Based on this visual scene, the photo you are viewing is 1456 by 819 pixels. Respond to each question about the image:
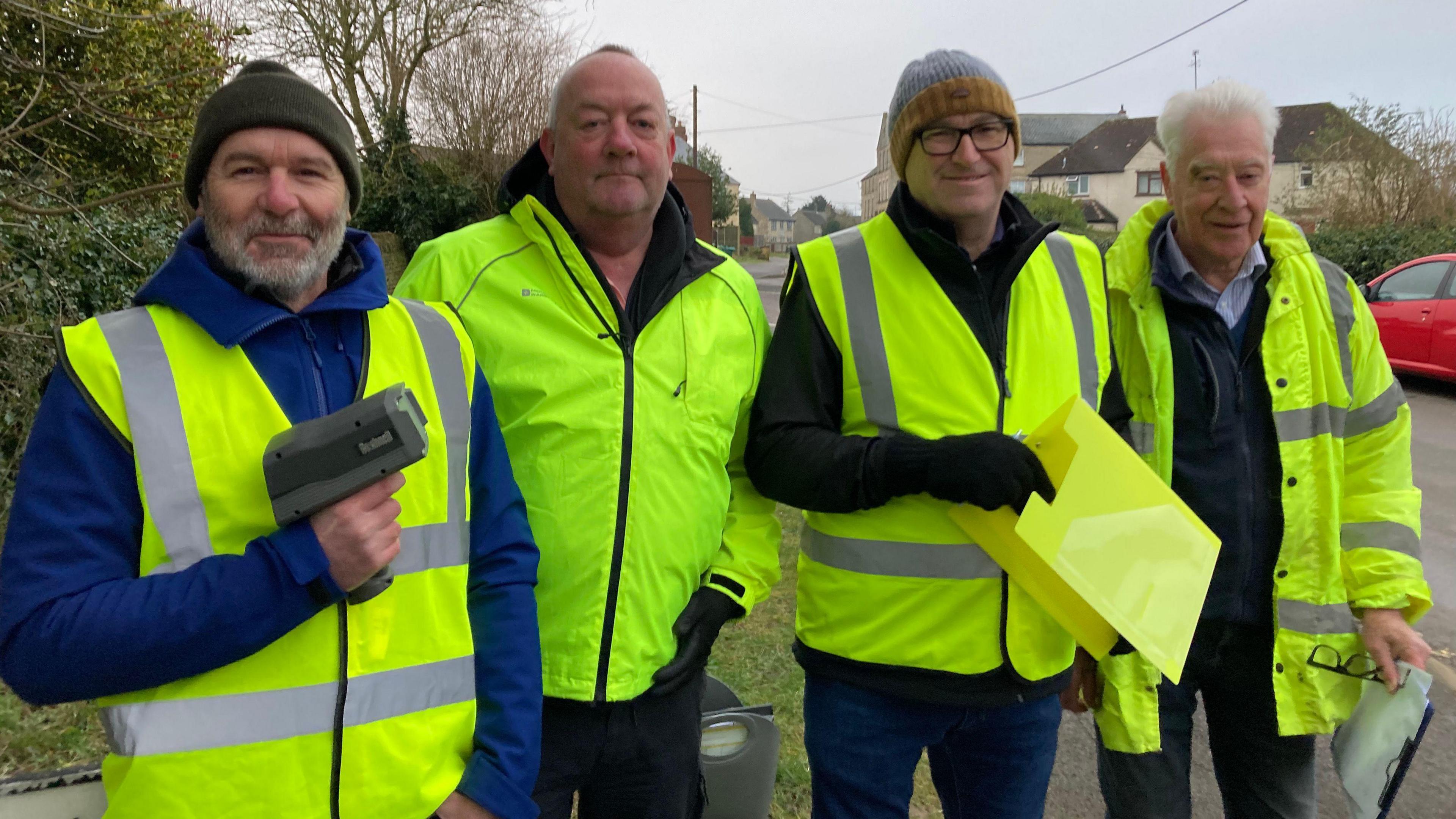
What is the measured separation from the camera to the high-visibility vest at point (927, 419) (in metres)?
1.88

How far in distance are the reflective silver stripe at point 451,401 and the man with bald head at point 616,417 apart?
248 millimetres

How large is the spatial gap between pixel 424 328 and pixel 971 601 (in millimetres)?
1326

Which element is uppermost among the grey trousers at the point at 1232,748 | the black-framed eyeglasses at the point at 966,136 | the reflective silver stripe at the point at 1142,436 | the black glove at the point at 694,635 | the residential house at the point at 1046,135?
the residential house at the point at 1046,135

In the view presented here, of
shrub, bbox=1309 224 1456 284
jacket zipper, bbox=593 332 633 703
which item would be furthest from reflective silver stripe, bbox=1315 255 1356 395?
shrub, bbox=1309 224 1456 284

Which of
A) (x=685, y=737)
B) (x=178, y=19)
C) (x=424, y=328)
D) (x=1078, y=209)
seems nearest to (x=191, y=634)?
(x=424, y=328)

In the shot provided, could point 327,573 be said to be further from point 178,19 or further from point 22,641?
point 178,19

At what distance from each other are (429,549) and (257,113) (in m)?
0.86

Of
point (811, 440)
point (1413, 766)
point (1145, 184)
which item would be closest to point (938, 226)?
point (811, 440)

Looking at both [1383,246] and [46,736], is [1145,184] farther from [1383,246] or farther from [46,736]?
[46,736]

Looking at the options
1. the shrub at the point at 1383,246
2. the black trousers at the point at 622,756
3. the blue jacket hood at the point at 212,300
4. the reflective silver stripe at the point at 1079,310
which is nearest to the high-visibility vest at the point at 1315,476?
the reflective silver stripe at the point at 1079,310

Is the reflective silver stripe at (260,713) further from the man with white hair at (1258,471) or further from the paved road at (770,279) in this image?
the man with white hair at (1258,471)

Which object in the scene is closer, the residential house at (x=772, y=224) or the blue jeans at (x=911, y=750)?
the blue jeans at (x=911, y=750)

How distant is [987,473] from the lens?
172cm

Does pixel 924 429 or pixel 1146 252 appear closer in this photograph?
pixel 924 429
